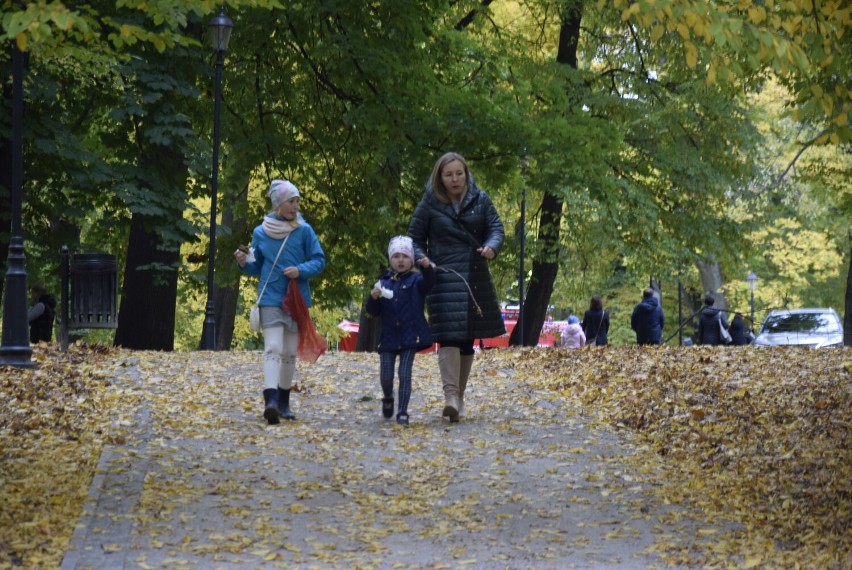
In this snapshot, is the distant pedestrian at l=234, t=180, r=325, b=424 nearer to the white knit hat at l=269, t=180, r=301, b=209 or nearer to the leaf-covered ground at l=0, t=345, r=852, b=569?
the white knit hat at l=269, t=180, r=301, b=209

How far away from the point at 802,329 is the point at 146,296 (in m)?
13.6

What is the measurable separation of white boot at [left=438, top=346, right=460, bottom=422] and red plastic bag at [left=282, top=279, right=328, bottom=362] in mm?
925

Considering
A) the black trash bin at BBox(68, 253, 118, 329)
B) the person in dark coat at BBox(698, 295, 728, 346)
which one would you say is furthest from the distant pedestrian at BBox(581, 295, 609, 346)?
the black trash bin at BBox(68, 253, 118, 329)

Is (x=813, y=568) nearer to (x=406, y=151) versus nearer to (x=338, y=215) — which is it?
(x=406, y=151)

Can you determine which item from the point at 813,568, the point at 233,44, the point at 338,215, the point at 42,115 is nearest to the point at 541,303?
the point at 338,215

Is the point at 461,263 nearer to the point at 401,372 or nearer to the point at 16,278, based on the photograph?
the point at 401,372

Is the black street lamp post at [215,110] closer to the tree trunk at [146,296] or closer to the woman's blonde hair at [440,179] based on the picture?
the tree trunk at [146,296]

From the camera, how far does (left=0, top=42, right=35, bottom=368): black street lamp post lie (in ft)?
41.1

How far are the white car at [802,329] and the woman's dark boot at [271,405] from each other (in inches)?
666

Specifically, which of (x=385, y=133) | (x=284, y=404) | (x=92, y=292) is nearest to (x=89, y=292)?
(x=92, y=292)

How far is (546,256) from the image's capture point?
2620cm

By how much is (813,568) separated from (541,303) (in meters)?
20.3

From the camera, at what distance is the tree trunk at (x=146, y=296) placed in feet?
60.4

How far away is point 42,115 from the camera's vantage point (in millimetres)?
16875
